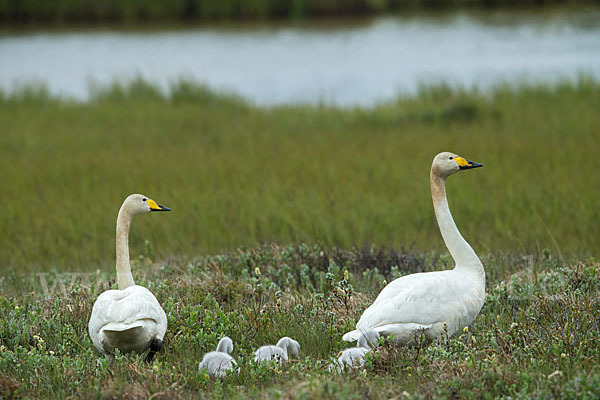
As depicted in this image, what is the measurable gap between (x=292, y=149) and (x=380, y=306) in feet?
29.4

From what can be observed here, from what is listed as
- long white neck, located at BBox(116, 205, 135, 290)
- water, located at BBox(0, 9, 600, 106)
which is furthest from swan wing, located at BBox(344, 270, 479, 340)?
water, located at BBox(0, 9, 600, 106)

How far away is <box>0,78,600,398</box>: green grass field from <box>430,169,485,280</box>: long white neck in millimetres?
450

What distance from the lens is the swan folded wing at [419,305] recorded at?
15.4 ft

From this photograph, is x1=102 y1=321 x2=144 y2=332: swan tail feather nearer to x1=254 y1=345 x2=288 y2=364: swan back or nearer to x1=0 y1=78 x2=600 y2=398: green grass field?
x1=0 y1=78 x2=600 y2=398: green grass field

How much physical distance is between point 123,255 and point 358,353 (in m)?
2.00

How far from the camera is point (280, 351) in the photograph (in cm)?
481

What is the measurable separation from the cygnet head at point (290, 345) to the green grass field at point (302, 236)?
0.39ft

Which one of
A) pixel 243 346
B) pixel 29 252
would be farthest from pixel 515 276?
pixel 29 252

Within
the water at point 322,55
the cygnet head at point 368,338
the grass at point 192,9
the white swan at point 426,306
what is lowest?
the water at point 322,55

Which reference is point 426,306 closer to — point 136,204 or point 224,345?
point 224,345

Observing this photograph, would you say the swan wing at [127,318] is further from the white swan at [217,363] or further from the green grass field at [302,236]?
the white swan at [217,363]

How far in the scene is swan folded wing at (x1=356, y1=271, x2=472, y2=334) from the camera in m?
4.69

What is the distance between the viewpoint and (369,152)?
1287 cm

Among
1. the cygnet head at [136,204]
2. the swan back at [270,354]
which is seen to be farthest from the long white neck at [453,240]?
the cygnet head at [136,204]
